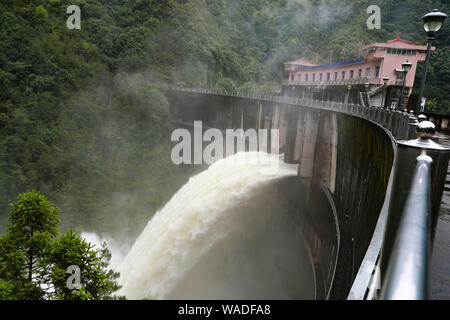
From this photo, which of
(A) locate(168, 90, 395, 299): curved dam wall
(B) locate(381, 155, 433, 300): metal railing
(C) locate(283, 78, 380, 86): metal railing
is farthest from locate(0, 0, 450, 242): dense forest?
(B) locate(381, 155, 433, 300): metal railing

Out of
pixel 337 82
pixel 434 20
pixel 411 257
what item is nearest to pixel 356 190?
pixel 434 20

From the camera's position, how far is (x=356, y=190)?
1020 centimetres

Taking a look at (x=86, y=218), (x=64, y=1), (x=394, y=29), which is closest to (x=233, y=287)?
(x=86, y=218)

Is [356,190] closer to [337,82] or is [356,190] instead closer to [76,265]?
[76,265]

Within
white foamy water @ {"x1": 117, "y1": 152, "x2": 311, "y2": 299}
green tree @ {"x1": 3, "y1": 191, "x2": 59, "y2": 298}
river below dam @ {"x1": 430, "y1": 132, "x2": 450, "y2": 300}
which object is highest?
river below dam @ {"x1": 430, "y1": 132, "x2": 450, "y2": 300}

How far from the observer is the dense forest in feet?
99.9

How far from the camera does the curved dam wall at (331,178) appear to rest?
7730 mm

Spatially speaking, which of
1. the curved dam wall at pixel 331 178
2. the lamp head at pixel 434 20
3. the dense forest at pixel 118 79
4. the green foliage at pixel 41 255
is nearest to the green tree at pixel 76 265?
the green foliage at pixel 41 255

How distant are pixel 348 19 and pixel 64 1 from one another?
41.4 m

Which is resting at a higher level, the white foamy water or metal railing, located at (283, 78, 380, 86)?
metal railing, located at (283, 78, 380, 86)

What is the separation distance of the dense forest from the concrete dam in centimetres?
1011

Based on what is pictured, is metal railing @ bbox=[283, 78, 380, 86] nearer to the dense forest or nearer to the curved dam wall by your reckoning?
the dense forest

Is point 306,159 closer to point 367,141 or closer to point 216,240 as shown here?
point 216,240

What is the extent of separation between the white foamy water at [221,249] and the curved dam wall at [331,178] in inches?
55.5
